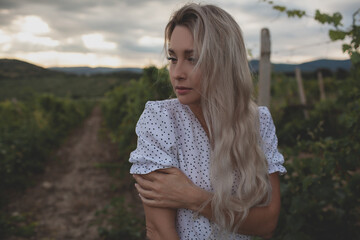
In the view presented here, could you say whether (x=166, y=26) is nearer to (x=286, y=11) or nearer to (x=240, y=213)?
(x=240, y=213)

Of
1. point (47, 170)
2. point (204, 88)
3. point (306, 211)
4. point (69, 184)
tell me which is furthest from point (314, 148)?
point (47, 170)

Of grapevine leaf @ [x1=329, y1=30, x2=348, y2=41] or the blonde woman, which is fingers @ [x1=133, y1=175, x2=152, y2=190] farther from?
grapevine leaf @ [x1=329, y1=30, x2=348, y2=41]

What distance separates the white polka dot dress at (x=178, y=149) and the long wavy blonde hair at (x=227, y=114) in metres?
0.05

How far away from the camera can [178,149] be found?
46.1 inches

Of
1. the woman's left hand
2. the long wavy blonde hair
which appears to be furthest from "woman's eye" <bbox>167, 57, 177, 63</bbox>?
the woman's left hand

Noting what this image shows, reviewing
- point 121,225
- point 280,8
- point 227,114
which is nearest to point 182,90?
point 227,114

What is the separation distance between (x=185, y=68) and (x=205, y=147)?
34cm

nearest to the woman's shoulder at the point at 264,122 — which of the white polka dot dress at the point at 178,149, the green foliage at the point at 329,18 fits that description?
the white polka dot dress at the point at 178,149

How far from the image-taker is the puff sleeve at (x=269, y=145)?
1262mm

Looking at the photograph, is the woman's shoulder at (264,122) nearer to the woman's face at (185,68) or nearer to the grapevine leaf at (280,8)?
the woman's face at (185,68)

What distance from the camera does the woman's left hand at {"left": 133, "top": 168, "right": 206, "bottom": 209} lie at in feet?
3.58

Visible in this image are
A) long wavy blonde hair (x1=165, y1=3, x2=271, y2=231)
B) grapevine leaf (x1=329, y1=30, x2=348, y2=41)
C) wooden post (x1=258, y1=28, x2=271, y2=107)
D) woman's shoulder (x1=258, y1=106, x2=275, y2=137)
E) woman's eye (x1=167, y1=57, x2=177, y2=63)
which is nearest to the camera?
long wavy blonde hair (x1=165, y1=3, x2=271, y2=231)

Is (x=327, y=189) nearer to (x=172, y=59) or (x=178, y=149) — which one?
(x=178, y=149)

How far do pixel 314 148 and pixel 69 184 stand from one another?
4.68 meters
